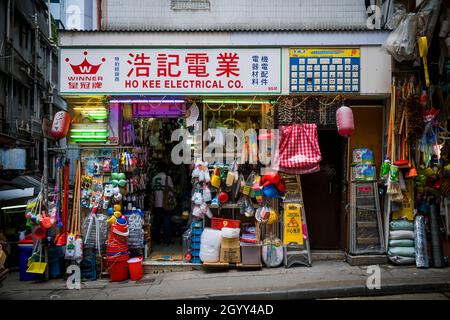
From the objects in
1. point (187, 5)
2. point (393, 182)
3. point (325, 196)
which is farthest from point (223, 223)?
point (187, 5)

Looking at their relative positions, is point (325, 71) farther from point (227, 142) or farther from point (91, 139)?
point (91, 139)

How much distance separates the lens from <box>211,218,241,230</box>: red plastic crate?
362 inches

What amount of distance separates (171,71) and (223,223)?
11.7 feet

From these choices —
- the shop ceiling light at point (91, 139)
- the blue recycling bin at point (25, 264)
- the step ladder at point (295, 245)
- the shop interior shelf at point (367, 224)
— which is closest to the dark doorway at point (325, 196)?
the step ladder at point (295, 245)

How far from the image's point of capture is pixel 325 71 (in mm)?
9141

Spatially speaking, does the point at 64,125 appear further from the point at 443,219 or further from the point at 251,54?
the point at 443,219

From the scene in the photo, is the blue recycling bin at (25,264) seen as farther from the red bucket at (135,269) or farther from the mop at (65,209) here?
the red bucket at (135,269)

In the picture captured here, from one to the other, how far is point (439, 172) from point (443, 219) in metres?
1.02

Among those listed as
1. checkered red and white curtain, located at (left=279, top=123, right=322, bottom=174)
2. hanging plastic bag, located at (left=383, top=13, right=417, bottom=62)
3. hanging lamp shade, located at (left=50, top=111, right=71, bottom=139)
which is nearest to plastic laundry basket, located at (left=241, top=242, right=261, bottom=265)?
checkered red and white curtain, located at (left=279, top=123, right=322, bottom=174)

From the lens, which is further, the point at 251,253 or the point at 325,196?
the point at 325,196

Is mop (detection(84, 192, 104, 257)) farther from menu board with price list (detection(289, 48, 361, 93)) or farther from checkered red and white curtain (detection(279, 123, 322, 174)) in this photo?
menu board with price list (detection(289, 48, 361, 93))

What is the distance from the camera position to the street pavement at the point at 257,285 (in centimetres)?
748

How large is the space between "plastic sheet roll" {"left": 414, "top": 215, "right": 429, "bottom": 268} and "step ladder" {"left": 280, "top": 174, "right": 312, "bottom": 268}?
2251mm

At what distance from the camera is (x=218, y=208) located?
9.47 meters
